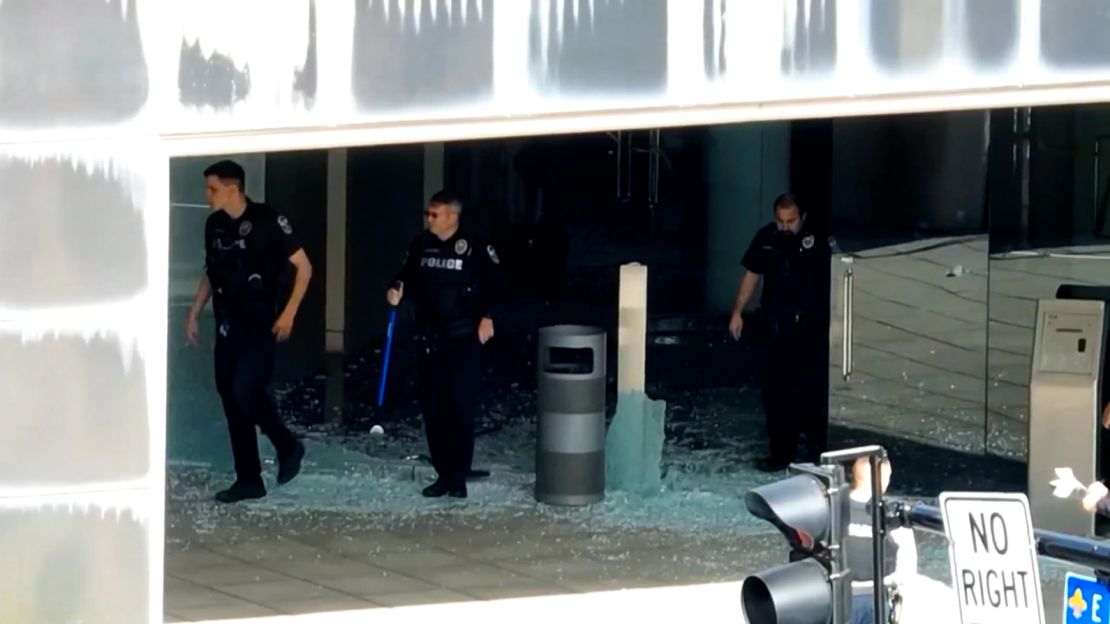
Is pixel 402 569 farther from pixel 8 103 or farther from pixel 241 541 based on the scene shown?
pixel 8 103

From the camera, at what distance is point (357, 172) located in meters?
15.2

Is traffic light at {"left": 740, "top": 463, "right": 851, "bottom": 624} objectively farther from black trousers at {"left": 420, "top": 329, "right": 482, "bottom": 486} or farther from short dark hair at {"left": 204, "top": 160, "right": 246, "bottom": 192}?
short dark hair at {"left": 204, "top": 160, "right": 246, "bottom": 192}

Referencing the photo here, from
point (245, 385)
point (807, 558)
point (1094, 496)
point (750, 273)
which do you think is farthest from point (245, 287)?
point (1094, 496)

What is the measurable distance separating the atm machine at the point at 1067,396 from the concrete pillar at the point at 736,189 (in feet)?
25.3

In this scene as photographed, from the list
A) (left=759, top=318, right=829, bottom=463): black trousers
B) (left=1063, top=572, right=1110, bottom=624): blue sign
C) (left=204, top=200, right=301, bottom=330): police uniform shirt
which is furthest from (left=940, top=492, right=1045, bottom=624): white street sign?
(left=759, top=318, right=829, bottom=463): black trousers

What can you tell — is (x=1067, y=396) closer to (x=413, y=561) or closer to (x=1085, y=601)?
(x=413, y=561)

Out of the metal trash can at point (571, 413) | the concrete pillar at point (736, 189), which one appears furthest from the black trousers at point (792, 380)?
the concrete pillar at point (736, 189)

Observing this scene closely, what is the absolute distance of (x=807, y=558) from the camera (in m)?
5.04

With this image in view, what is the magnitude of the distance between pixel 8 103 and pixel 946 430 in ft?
23.4

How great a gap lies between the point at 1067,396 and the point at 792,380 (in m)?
2.36

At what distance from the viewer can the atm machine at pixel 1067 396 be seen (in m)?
9.42

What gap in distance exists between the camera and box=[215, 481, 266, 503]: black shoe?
10.3 metres

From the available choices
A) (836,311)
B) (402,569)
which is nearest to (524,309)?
→ (836,311)

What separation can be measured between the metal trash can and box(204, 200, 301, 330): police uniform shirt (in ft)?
5.09
